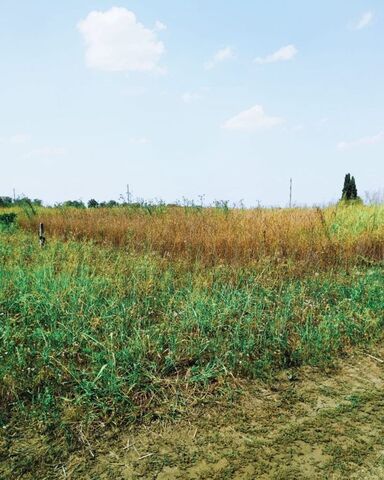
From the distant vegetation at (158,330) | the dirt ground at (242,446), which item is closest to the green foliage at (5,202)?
the distant vegetation at (158,330)

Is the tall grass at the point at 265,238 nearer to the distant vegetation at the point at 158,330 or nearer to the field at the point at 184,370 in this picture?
the distant vegetation at the point at 158,330

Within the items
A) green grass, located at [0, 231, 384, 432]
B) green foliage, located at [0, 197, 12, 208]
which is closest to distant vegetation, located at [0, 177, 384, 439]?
green grass, located at [0, 231, 384, 432]

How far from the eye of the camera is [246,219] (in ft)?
29.0

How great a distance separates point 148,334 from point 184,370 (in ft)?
1.37

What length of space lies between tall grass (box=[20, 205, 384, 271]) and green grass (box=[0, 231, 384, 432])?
1.16m

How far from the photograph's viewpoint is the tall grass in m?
6.04

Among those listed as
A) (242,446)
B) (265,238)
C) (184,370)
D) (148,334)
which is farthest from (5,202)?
(242,446)

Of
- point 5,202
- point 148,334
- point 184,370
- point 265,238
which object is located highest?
point 5,202

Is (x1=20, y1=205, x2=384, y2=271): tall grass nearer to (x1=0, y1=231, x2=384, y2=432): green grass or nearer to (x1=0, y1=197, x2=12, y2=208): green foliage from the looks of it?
(x1=0, y1=231, x2=384, y2=432): green grass

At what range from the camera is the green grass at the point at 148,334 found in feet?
8.50

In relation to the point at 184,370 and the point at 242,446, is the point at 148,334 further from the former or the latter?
the point at 242,446

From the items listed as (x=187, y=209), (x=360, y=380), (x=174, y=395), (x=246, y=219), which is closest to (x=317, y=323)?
(x=360, y=380)

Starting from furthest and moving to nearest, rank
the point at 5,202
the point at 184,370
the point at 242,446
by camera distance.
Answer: the point at 5,202 < the point at 184,370 < the point at 242,446

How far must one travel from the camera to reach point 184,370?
9.45 ft
